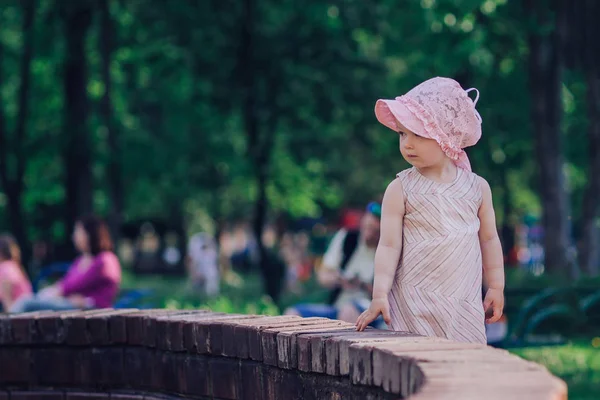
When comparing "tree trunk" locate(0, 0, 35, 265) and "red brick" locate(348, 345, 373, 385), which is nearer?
"red brick" locate(348, 345, 373, 385)

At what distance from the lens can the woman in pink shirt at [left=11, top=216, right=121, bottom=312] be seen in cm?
1198

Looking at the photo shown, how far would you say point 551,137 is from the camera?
62.8 ft

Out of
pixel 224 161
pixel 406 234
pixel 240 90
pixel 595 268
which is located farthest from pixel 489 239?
pixel 224 161

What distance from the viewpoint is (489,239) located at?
5.53m

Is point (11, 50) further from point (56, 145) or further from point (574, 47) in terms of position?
point (574, 47)

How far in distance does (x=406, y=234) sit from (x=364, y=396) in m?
1.17

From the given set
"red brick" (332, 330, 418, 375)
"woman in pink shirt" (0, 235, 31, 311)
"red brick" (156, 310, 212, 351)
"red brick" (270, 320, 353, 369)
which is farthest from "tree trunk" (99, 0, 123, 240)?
"red brick" (332, 330, 418, 375)

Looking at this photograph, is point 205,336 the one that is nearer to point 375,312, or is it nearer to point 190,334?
point 190,334

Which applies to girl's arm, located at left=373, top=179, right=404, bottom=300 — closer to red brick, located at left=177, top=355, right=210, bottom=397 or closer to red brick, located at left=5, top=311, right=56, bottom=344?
red brick, located at left=177, top=355, right=210, bottom=397

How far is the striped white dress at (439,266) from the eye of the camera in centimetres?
527

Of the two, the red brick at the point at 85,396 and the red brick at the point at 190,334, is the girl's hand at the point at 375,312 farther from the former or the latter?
the red brick at the point at 85,396

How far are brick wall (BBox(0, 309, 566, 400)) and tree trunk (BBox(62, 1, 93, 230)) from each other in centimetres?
1367

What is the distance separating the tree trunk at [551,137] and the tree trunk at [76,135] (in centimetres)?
638

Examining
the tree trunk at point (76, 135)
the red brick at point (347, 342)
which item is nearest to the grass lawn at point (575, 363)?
the red brick at point (347, 342)
